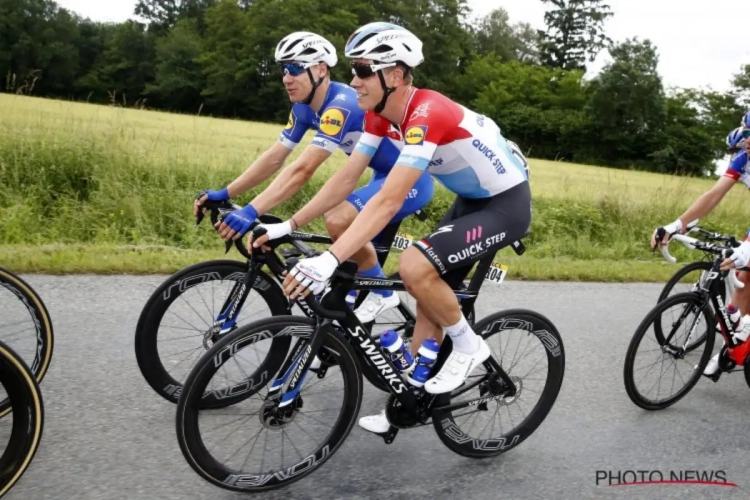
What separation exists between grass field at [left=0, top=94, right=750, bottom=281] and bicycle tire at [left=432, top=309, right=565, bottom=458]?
11.8 feet

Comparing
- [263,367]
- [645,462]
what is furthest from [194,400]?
[645,462]

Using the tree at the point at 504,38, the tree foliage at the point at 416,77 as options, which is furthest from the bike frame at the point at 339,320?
the tree at the point at 504,38

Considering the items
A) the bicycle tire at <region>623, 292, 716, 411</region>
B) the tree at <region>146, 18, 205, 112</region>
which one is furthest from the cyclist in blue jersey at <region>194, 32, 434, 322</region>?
the tree at <region>146, 18, 205, 112</region>

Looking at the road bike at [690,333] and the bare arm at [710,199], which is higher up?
the bare arm at [710,199]

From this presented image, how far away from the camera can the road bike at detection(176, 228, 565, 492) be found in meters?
2.70

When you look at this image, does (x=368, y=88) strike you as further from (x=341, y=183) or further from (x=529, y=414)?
(x=529, y=414)

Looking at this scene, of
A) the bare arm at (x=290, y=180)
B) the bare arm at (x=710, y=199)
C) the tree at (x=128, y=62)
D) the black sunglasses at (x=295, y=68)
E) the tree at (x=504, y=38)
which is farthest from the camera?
the tree at (x=504, y=38)

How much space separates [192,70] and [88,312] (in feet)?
204

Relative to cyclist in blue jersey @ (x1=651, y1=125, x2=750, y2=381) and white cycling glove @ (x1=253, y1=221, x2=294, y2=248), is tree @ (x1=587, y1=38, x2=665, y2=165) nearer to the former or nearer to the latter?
cyclist in blue jersey @ (x1=651, y1=125, x2=750, y2=381)

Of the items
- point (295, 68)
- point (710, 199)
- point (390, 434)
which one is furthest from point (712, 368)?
point (295, 68)

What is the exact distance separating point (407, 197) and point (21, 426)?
98.9 inches

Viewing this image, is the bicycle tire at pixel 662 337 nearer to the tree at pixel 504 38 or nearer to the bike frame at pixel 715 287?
the bike frame at pixel 715 287

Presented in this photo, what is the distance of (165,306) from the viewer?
349 cm

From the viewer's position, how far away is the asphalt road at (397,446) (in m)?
2.93
